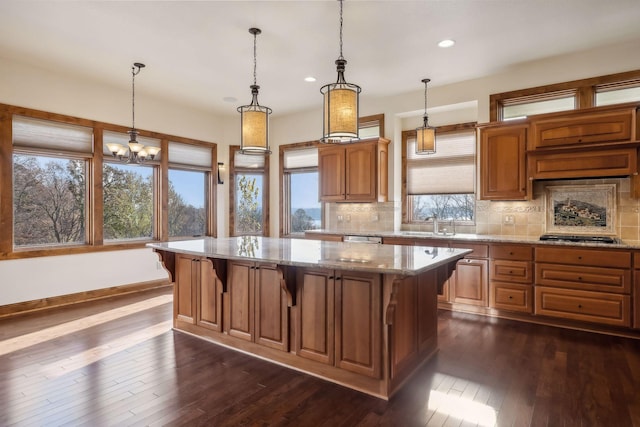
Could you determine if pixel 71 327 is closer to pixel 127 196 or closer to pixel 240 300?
pixel 240 300

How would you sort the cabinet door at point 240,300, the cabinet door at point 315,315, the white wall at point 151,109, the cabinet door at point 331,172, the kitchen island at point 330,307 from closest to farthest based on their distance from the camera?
the kitchen island at point 330,307, the cabinet door at point 315,315, the cabinet door at point 240,300, the white wall at point 151,109, the cabinet door at point 331,172

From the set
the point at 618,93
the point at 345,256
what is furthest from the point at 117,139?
the point at 618,93

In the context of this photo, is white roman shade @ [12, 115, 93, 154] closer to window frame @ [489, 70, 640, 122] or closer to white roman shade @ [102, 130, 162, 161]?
white roman shade @ [102, 130, 162, 161]

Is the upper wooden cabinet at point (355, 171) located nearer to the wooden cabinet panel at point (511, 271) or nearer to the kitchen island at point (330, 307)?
A: the wooden cabinet panel at point (511, 271)

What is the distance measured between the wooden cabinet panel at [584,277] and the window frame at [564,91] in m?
1.89

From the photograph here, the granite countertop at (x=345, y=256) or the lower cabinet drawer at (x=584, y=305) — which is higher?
the granite countertop at (x=345, y=256)

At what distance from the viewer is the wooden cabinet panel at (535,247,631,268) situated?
3539 millimetres

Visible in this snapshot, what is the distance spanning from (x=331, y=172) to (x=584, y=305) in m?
3.70

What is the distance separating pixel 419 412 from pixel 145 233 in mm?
5115

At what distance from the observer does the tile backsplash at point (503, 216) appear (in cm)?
399

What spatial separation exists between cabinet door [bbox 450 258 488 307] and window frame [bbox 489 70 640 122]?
194 centimetres

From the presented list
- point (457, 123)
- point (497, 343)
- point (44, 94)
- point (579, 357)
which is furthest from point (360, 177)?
point (44, 94)

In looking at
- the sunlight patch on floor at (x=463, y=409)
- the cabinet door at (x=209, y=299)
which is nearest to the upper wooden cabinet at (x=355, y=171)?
the cabinet door at (x=209, y=299)

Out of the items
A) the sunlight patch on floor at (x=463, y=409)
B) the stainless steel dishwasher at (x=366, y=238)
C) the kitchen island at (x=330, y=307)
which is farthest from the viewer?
the stainless steel dishwasher at (x=366, y=238)
